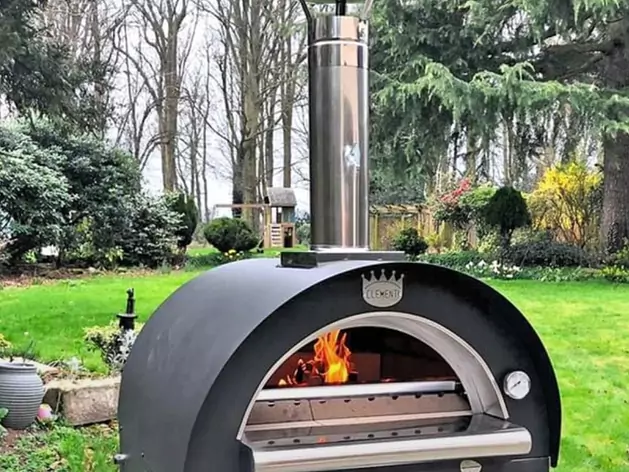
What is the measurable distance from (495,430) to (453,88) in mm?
6577

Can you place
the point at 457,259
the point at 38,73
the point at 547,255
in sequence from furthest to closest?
1. the point at 457,259
2. the point at 547,255
3. the point at 38,73

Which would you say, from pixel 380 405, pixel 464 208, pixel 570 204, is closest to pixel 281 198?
pixel 464 208

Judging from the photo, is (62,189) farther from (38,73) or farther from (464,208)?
(464,208)

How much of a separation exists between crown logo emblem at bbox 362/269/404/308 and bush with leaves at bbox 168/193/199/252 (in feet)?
28.9

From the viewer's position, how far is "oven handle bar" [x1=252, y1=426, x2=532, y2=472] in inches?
58.1

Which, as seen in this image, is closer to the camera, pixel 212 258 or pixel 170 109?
pixel 212 258

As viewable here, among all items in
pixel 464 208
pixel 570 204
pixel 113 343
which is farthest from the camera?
pixel 464 208

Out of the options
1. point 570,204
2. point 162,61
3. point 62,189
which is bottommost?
point 570,204

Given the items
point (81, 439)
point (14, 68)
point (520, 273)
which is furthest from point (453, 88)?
point (81, 439)

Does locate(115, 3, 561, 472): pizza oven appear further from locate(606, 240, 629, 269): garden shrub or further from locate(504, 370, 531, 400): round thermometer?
locate(606, 240, 629, 269): garden shrub

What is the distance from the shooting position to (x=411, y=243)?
9.69 metres

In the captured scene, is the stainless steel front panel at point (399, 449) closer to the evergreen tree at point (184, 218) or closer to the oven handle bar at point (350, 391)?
the oven handle bar at point (350, 391)

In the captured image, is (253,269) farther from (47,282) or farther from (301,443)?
(47,282)

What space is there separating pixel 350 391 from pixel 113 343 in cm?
228
